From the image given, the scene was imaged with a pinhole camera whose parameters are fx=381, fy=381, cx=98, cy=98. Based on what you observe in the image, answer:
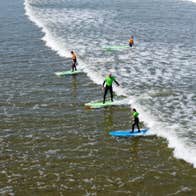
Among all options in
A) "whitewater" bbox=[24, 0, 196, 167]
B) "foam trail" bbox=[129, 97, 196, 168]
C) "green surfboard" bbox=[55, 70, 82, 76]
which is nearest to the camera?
"foam trail" bbox=[129, 97, 196, 168]

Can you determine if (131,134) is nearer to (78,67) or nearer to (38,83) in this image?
(38,83)

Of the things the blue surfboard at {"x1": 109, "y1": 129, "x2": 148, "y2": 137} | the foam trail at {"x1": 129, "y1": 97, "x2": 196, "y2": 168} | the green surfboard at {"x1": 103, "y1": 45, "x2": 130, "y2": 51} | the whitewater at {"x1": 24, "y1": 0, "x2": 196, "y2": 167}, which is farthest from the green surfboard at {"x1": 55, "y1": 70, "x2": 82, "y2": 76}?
the blue surfboard at {"x1": 109, "y1": 129, "x2": 148, "y2": 137}

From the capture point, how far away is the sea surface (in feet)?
52.1

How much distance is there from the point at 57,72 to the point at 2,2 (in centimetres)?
4634

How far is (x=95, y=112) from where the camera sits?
23062mm

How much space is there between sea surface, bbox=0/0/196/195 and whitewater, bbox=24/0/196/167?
3.6 inches

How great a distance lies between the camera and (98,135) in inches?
782

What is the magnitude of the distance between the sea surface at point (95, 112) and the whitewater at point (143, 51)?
0.09m

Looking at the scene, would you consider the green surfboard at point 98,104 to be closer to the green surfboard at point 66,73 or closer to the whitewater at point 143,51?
the whitewater at point 143,51

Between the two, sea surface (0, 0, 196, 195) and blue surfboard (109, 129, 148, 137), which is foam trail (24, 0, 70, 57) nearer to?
sea surface (0, 0, 196, 195)

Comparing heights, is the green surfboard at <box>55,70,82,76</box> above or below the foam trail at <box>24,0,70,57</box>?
below

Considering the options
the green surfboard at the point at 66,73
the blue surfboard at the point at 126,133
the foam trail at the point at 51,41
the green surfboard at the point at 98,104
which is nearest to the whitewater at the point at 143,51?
the foam trail at the point at 51,41

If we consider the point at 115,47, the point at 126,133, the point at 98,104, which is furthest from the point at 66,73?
the point at 126,133

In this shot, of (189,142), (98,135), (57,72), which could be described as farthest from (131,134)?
(57,72)
